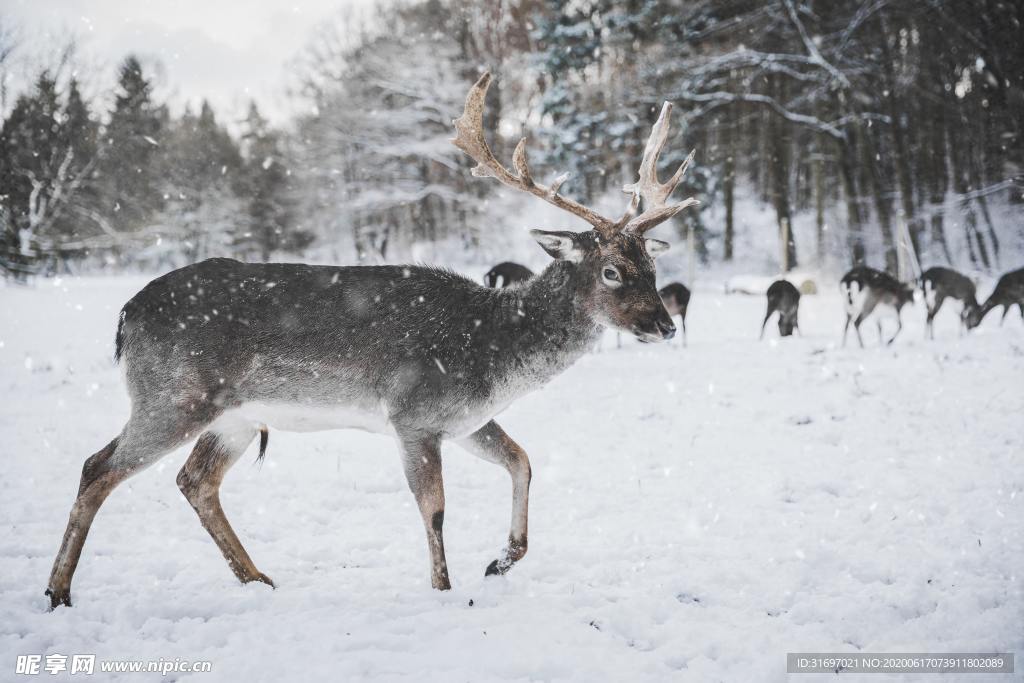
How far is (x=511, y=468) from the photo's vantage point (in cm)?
357

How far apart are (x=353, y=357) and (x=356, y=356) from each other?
16mm

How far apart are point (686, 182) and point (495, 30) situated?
11.0 metres

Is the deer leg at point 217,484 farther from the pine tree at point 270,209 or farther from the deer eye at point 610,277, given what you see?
the pine tree at point 270,209

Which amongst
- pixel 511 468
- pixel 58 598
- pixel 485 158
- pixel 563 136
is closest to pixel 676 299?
pixel 485 158

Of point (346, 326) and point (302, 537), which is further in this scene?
point (302, 537)

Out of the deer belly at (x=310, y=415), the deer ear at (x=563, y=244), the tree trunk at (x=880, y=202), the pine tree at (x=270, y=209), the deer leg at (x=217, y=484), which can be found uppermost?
the pine tree at (x=270, y=209)

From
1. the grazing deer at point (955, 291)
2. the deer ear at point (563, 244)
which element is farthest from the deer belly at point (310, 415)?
the grazing deer at point (955, 291)

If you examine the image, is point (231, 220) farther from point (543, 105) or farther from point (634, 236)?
point (634, 236)

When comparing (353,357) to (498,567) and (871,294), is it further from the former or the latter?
(871,294)

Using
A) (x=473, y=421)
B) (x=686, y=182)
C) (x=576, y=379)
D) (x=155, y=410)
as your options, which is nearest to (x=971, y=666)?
(x=473, y=421)

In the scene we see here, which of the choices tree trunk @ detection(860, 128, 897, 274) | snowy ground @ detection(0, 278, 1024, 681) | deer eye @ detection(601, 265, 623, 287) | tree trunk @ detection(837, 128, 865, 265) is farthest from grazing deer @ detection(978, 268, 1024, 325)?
deer eye @ detection(601, 265, 623, 287)

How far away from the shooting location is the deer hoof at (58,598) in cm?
302

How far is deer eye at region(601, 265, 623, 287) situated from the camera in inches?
132

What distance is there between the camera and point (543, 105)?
972 inches
